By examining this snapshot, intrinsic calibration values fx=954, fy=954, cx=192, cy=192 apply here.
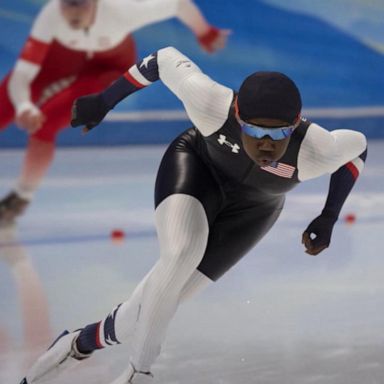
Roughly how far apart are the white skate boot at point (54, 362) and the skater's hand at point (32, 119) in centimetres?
460

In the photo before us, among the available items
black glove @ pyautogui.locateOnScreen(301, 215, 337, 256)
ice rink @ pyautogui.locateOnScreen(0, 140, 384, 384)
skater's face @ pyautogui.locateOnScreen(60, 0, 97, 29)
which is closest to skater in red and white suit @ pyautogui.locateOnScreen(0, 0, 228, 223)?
skater's face @ pyautogui.locateOnScreen(60, 0, 97, 29)

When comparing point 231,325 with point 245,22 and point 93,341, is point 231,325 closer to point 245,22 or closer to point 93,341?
point 93,341

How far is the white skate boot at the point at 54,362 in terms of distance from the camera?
299cm

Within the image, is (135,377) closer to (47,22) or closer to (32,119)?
(32,119)

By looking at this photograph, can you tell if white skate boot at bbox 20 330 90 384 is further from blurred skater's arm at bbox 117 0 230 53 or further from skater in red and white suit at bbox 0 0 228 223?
blurred skater's arm at bbox 117 0 230 53

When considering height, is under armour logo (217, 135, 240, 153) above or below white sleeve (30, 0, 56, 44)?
above

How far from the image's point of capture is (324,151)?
2793 mm

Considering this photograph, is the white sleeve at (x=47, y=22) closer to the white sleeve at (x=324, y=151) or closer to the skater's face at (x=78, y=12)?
the skater's face at (x=78, y=12)

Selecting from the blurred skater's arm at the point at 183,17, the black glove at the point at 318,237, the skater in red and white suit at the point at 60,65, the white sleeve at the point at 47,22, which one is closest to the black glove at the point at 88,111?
the black glove at the point at 318,237

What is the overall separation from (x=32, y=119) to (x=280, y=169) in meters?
4.88

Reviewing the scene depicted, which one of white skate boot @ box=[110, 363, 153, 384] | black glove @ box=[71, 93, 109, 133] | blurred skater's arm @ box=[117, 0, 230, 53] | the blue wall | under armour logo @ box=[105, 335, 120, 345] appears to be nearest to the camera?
white skate boot @ box=[110, 363, 153, 384]

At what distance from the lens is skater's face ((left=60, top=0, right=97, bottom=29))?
24.3 ft

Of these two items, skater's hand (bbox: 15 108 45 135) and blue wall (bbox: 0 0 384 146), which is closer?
skater's hand (bbox: 15 108 45 135)

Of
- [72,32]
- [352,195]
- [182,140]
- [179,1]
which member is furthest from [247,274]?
[179,1]
